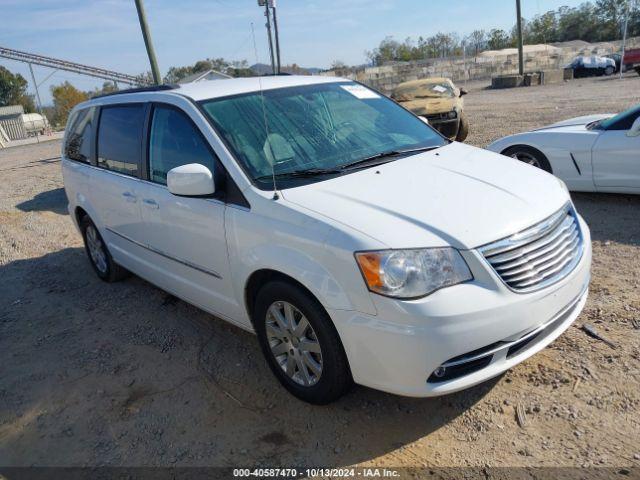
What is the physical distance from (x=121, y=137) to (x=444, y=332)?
3253 mm

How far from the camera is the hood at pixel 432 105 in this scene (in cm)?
1135

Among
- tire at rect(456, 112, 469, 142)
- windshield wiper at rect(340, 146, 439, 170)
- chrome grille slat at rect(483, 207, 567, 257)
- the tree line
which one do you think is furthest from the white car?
the tree line

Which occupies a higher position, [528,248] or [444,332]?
[528,248]

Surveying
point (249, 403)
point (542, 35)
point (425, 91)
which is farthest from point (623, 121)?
point (542, 35)

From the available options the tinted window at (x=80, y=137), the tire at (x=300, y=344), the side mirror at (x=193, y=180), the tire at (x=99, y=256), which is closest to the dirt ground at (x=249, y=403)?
the tire at (x=300, y=344)

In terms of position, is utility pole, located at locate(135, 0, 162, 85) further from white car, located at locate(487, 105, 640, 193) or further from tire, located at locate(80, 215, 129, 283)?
white car, located at locate(487, 105, 640, 193)

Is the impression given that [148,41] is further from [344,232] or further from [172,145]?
[344,232]

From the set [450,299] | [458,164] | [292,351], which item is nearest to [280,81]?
[458,164]

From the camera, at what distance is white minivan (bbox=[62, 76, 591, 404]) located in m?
2.45

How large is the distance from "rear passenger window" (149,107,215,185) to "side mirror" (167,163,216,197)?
18 cm

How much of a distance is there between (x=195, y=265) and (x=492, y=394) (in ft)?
6.79

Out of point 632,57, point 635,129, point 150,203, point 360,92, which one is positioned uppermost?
point 632,57

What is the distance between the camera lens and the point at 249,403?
10.3ft

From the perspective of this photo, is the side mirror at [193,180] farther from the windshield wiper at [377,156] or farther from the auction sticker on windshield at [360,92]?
the auction sticker on windshield at [360,92]
